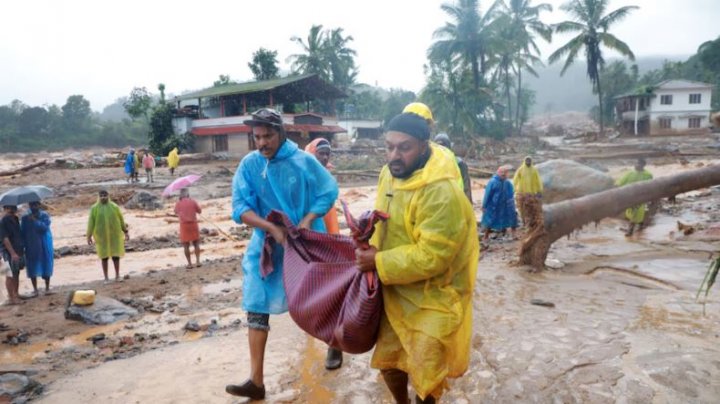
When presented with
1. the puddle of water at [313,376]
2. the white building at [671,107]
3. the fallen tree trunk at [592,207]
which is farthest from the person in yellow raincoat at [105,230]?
the white building at [671,107]

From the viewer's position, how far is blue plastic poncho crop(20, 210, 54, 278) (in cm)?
701


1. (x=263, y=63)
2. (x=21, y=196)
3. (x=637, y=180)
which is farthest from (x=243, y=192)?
(x=263, y=63)

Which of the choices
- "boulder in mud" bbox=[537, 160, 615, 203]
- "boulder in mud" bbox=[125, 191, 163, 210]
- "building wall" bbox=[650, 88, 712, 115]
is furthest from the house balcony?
"boulder in mud" bbox=[125, 191, 163, 210]

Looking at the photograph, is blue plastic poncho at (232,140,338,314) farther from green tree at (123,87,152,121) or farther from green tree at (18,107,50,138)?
green tree at (18,107,50,138)

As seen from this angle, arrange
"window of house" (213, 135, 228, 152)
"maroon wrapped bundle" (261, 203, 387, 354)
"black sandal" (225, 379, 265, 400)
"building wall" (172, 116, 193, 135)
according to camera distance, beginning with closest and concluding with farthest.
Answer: "maroon wrapped bundle" (261, 203, 387, 354)
"black sandal" (225, 379, 265, 400)
"window of house" (213, 135, 228, 152)
"building wall" (172, 116, 193, 135)

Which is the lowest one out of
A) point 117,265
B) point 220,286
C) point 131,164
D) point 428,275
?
point 220,286

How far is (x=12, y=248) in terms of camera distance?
6.71 metres

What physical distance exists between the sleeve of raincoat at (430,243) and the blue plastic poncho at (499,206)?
7.31 m

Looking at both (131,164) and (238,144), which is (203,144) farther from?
(131,164)

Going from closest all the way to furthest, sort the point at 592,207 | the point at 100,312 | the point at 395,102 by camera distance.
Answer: the point at 100,312 < the point at 592,207 < the point at 395,102

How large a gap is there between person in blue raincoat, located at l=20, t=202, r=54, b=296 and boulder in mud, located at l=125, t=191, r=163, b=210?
864 centimetres

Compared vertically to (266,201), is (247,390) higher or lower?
lower

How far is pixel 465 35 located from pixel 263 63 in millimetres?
15236

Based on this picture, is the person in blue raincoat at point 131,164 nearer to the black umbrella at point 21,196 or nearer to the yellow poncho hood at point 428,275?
the black umbrella at point 21,196
